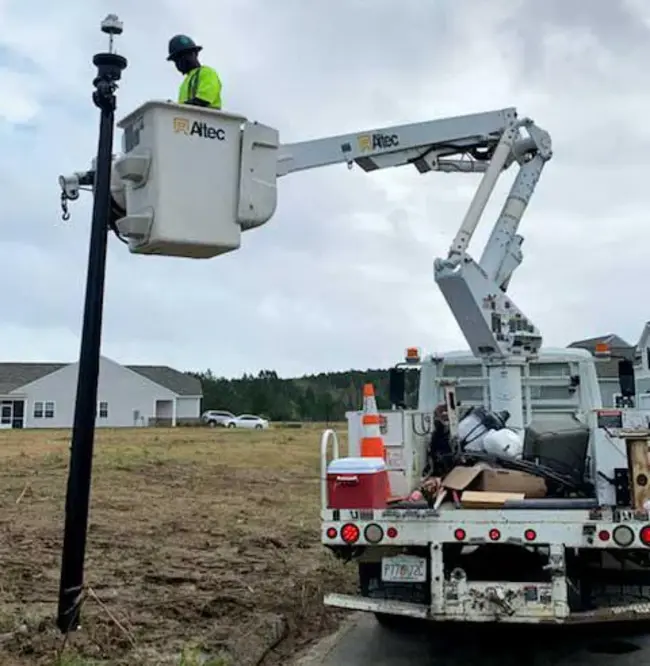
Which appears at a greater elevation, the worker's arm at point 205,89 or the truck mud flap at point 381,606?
the worker's arm at point 205,89

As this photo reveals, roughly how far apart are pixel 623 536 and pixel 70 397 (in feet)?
189

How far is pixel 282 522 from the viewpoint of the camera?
1275 centimetres

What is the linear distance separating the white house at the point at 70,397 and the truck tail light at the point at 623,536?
171ft

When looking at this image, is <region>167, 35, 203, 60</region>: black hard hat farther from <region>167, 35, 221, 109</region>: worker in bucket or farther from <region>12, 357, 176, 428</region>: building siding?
<region>12, 357, 176, 428</region>: building siding

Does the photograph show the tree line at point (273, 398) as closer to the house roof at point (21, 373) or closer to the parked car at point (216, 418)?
the parked car at point (216, 418)

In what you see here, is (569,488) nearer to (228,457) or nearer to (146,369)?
(228,457)

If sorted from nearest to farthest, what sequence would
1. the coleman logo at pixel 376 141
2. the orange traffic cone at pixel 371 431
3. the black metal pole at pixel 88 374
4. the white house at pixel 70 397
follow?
the black metal pole at pixel 88 374, the orange traffic cone at pixel 371 431, the coleman logo at pixel 376 141, the white house at pixel 70 397

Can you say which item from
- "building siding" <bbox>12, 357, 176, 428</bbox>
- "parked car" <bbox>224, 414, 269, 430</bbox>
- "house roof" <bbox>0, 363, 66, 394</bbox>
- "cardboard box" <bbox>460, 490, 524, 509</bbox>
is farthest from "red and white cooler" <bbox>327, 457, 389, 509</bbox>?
"house roof" <bbox>0, 363, 66, 394</bbox>

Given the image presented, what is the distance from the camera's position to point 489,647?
7.07 metres


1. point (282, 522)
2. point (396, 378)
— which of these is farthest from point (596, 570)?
point (282, 522)

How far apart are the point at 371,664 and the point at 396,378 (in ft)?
11.5

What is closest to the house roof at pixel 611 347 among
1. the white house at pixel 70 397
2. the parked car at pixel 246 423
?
the parked car at pixel 246 423

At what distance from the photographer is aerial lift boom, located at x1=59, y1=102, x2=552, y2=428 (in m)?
5.46

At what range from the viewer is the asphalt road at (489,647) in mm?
6656
